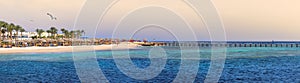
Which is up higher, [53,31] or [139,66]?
[53,31]

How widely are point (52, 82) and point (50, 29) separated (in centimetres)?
13208

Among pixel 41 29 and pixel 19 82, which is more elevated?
pixel 41 29

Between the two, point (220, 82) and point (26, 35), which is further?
point (26, 35)

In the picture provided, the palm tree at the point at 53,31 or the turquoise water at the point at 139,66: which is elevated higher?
the palm tree at the point at 53,31

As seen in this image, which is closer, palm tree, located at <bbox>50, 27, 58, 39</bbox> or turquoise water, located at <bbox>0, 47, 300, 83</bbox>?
turquoise water, located at <bbox>0, 47, 300, 83</bbox>

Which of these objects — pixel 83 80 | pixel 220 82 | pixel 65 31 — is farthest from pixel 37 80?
pixel 65 31

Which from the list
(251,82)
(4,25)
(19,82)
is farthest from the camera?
(4,25)

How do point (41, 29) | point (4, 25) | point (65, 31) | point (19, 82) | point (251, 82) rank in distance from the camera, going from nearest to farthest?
1. point (19, 82)
2. point (251, 82)
3. point (4, 25)
4. point (41, 29)
5. point (65, 31)

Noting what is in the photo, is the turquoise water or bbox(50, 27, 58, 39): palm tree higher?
bbox(50, 27, 58, 39): palm tree

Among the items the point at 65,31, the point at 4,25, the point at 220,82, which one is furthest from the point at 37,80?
the point at 65,31

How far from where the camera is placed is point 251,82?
27.2 meters

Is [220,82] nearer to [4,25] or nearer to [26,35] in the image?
[4,25]

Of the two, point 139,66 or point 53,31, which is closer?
point 139,66

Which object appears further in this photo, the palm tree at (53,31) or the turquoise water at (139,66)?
the palm tree at (53,31)
